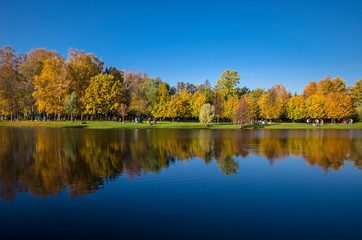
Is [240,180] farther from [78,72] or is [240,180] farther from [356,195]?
[78,72]

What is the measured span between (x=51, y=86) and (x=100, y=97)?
557 inches

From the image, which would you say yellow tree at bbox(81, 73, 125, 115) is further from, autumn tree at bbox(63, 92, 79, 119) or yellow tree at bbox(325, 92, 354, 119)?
yellow tree at bbox(325, 92, 354, 119)

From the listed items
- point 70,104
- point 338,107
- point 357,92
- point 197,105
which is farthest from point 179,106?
point 357,92

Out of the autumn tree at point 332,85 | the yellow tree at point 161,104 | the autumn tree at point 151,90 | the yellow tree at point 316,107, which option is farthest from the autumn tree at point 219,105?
the autumn tree at point 332,85

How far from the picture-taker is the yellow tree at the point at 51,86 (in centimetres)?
7093

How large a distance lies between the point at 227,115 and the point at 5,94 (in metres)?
70.2

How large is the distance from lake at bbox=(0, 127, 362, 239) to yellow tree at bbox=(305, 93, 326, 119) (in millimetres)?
73332

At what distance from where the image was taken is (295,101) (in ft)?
294

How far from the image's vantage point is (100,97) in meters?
76.7

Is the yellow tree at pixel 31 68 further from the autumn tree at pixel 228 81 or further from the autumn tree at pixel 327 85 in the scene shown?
the autumn tree at pixel 327 85

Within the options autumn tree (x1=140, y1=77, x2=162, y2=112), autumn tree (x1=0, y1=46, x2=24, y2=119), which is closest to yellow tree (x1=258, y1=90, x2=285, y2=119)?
autumn tree (x1=140, y1=77, x2=162, y2=112)

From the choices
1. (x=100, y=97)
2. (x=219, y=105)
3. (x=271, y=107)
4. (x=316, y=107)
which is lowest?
(x=271, y=107)

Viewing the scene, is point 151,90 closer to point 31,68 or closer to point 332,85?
point 31,68

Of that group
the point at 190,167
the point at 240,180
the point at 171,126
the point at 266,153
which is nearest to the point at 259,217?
the point at 240,180
